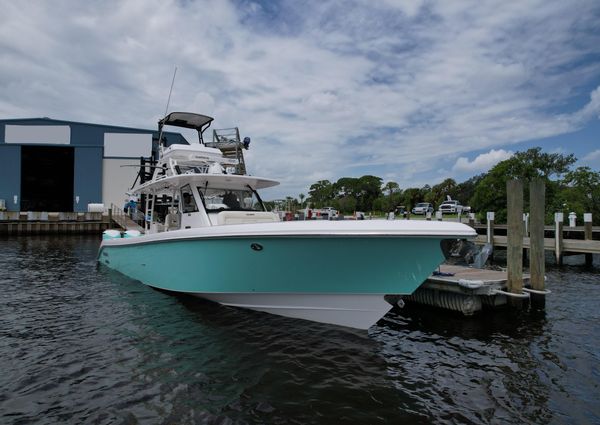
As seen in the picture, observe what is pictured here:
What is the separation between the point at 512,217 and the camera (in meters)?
8.53

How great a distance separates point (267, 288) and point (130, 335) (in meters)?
2.43

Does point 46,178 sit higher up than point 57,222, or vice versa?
point 46,178

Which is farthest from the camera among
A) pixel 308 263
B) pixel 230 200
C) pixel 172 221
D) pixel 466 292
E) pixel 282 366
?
pixel 172 221

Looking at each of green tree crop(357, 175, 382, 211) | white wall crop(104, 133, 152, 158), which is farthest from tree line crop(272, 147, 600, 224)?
green tree crop(357, 175, 382, 211)

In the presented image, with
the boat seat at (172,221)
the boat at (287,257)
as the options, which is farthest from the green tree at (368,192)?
the boat at (287,257)

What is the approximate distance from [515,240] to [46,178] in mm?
41769

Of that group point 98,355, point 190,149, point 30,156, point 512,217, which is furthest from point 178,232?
point 30,156

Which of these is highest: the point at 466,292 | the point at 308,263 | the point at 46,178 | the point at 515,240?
the point at 46,178

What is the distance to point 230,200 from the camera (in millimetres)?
8695

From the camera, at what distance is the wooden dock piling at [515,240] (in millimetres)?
8203

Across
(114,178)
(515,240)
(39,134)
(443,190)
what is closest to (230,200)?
(515,240)

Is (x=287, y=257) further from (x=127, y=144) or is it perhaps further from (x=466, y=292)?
(x=127, y=144)

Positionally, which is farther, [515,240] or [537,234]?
[537,234]

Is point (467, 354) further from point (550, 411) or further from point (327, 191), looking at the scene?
point (327, 191)
